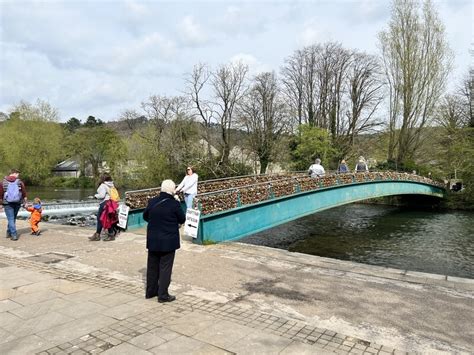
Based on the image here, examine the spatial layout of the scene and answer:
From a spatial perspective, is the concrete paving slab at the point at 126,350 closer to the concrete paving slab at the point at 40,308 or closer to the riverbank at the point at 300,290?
the riverbank at the point at 300,290

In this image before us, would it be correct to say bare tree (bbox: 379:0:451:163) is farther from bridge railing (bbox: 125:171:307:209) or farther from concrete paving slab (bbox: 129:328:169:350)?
concrete paving slab (bbox: 129:328:169:350)

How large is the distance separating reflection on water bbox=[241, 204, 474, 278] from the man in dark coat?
33.3 feet

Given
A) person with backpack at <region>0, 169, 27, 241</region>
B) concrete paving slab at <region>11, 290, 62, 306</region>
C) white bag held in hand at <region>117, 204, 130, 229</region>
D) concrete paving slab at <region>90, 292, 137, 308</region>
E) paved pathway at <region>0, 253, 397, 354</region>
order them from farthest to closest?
1. white bag held in hand at <region>117, 204, 130, 229</region>
2. person with backpack at <region>0, 169, 27, 241</region>
3. concrete paving slab at <region>11, 290, 62, 306</region>
4. concrete paving slab at <region>90, 292, 137, 308</region>
5. paved pathway at <region>0, 253, 397, 354</region>

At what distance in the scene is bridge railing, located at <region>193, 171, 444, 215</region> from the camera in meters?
10.4

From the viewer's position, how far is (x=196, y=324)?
457 cm

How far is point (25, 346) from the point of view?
3994mm

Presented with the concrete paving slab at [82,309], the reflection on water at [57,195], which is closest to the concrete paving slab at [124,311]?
the concrete paving slab at [82,309]

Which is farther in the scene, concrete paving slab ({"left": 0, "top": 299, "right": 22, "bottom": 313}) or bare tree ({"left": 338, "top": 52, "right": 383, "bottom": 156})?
bare tree ({"left": 338, "top": 52, "right": 383, "bottom": 156})

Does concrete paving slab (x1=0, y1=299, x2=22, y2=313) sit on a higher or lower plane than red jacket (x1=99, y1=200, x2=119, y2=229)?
lower

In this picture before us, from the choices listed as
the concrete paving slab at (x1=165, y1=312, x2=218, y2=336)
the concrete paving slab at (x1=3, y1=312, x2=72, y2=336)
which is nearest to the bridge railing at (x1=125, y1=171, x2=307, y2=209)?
the concrete paving slab at (x1=3, y1=312, x2=72, y2=336)

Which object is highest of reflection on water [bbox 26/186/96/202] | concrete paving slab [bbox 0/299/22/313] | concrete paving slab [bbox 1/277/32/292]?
concrete paving slab [bbox 0/299/22/313]

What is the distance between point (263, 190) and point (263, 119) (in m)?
25.6

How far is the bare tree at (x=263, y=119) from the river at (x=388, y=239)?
1063 centimetres

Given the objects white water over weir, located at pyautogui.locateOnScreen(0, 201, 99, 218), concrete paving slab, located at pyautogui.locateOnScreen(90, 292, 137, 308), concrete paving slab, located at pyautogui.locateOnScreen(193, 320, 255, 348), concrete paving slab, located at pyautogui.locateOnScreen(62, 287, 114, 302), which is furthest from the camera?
white water over weir, located at pyautogui.locateOnScreen(0, 201, 99, 218)
